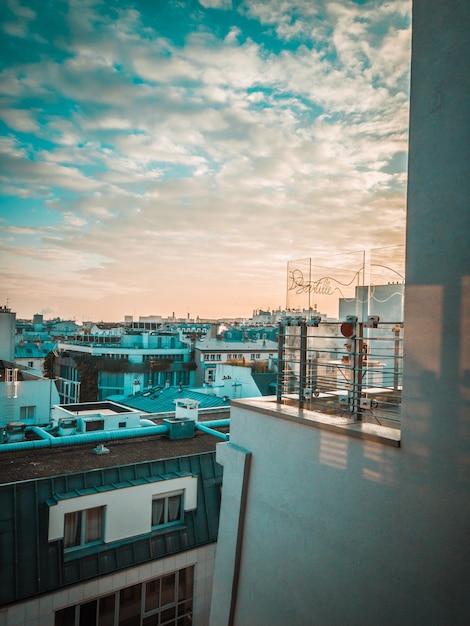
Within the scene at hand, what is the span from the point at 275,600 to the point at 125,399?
28482 millimetres

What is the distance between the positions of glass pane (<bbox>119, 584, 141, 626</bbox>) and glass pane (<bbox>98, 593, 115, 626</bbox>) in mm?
154

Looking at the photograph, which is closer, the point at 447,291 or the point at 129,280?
the point at 447,291

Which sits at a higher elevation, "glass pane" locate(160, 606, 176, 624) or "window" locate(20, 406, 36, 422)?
"window" locate(20, 406, 36, 422)

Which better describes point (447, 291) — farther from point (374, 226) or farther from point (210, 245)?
point (210, 245)

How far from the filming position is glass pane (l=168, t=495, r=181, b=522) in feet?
28.5

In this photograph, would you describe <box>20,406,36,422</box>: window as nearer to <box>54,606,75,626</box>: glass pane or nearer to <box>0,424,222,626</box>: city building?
<box>0,424,222,626</box>: city building

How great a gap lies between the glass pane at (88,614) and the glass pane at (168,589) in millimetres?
1287

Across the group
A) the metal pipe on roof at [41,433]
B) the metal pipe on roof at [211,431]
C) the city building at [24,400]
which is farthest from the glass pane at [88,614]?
the city building at [24,400]

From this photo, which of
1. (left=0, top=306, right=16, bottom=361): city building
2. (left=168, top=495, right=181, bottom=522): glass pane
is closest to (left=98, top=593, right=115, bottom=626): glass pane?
(left=168, top=495, right=181, bottom=522): glass pane

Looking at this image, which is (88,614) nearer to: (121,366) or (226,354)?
(121,366)

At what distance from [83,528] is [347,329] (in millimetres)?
6318

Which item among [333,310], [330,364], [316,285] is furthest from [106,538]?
[316,285]

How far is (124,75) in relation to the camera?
8.34 meters

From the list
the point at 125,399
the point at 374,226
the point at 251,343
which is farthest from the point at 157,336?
the point at 374,226
